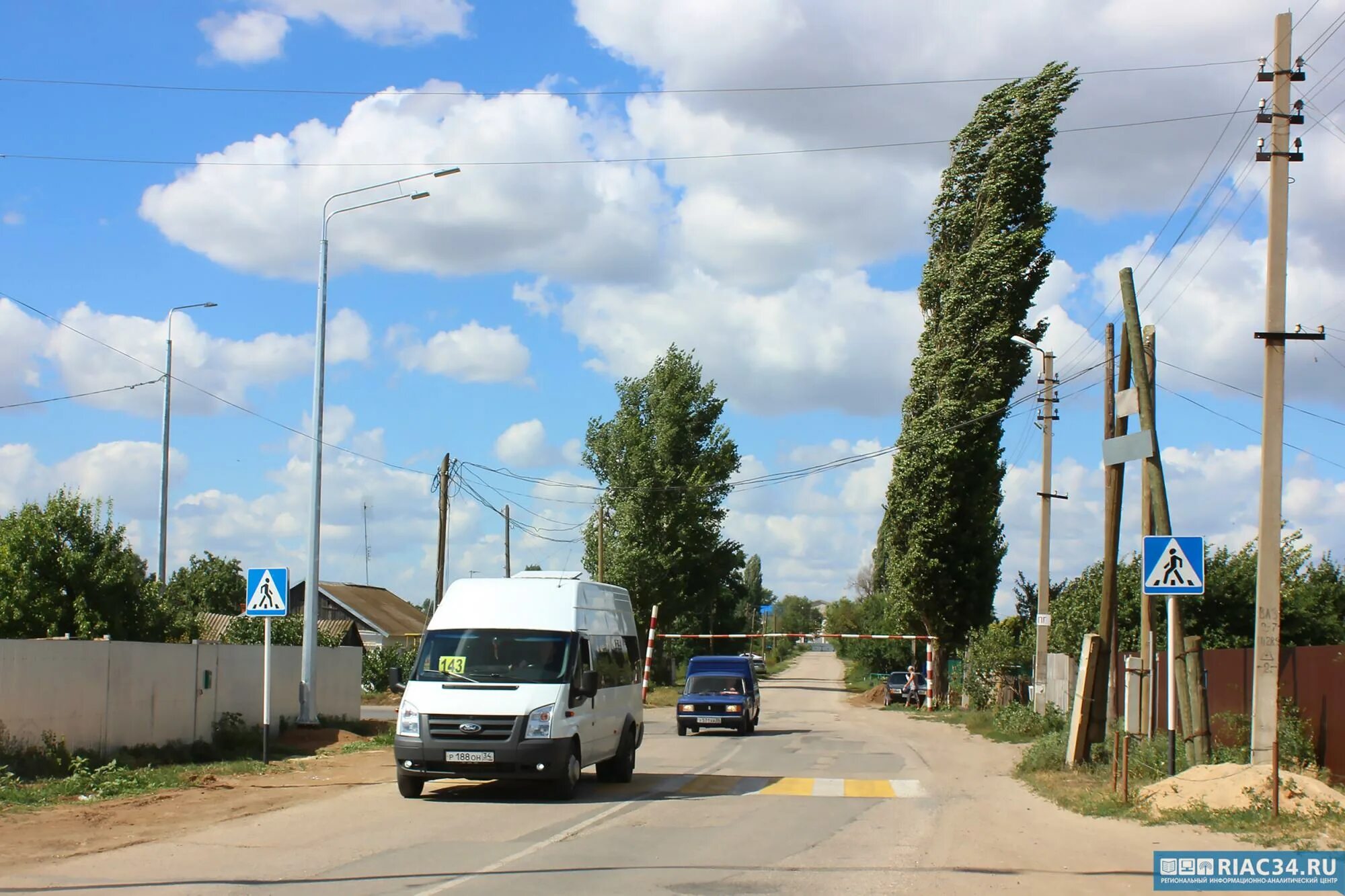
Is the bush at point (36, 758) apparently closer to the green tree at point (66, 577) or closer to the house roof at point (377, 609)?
the green tree at point (66, 577)

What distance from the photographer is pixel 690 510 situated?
59.7m

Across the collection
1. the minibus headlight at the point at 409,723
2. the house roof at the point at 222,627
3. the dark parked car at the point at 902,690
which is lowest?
the dark parked car at the point at 902,690

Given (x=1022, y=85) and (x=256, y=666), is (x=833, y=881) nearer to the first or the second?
(x=256, y=666)

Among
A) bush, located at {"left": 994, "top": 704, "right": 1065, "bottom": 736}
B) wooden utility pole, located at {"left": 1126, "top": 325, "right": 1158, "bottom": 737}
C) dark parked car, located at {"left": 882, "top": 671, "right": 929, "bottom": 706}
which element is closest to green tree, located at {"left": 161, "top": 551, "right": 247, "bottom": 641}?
dark parked car, located at {"left": 882, "top": 671, "right": 929, "bottom": 706}

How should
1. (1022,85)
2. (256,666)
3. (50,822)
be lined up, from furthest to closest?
1. (1022,85)
2. (256,666)
3. (50,822)

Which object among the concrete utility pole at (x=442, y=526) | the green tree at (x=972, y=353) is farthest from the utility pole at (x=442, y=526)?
the green tree at (x=972, y=353)

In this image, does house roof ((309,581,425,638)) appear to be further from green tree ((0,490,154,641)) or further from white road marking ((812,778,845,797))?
white road marking ((812,778,845,797))

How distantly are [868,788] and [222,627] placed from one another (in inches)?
1547

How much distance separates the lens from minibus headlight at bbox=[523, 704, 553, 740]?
Result: 14383 mm

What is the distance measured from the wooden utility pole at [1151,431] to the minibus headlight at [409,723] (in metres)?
9.33

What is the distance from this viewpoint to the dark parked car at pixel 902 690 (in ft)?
161

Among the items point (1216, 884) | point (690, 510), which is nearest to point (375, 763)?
point (1216, 884)

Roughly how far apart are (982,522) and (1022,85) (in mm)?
14268

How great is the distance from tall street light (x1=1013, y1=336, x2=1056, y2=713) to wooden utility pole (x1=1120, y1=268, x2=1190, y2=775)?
12908 mm
